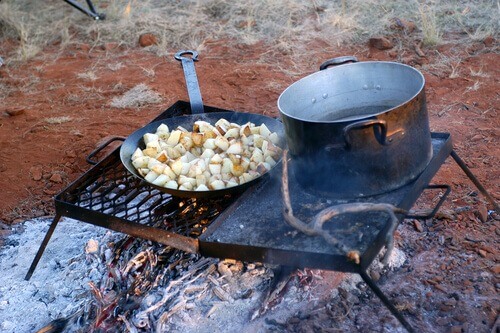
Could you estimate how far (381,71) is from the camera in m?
3.00

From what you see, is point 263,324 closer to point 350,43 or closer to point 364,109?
point 364,109

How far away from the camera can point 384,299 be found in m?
2.43

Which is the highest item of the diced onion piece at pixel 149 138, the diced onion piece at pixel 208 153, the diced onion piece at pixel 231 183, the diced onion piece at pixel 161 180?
the diced onion piece at pixel 149 138

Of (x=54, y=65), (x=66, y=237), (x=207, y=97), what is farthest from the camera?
(x=54, y=65)

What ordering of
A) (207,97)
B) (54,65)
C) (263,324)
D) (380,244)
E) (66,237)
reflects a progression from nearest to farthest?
(380,244)
(263,324)
(66,237)
(207,97)
(54,65)

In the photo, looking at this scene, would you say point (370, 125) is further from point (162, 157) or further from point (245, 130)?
point (162, 157)

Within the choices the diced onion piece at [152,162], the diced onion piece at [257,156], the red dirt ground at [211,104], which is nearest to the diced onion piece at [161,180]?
the diced onion piece at [152,162]

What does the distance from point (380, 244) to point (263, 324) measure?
2.34 ft

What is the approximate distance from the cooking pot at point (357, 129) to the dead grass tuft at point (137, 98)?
2.73 m

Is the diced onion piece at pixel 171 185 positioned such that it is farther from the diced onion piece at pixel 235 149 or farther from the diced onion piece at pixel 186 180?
the diced onion piece at pixel 235 149

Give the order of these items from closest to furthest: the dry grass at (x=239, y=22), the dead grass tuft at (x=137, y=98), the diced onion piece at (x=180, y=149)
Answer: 1. the diced onion piece at (x=180, y=149)
2. the dead grass tuft at (x=137, y=98)
3. the dry grass at (x=239, y=22)

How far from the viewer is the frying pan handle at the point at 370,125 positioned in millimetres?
2486

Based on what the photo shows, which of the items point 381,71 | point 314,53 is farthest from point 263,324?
point 314,53

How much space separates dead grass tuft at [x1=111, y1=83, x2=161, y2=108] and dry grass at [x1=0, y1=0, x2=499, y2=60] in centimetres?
101
